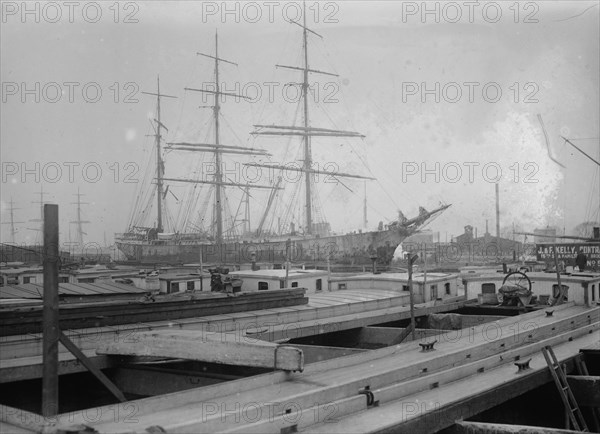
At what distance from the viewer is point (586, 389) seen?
1062cm

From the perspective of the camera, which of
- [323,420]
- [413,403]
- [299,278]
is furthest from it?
[299,278]

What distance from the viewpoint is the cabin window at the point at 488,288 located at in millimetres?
19625

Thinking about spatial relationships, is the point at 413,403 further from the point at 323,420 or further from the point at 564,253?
the point at 564,253

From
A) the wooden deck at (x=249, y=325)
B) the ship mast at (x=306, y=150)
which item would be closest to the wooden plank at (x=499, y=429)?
the wooden deck at (x=249, y=325)

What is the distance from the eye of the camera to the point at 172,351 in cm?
808

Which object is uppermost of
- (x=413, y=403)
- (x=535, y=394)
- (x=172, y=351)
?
(x=172, y=351)

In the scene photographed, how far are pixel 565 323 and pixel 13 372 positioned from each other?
11.4 m

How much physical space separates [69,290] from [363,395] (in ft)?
32.0

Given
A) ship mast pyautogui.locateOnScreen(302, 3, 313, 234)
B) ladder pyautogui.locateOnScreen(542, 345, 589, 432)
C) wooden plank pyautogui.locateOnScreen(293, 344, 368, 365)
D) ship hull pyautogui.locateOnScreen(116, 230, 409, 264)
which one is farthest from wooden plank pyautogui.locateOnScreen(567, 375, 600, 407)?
ship mast pyautogui.locateOnScreen(302, 3, 313, 234)

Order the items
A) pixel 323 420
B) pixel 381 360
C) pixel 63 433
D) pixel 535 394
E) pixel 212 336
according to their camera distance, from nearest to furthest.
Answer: pixel 63 433
pixel 323 420
pixel 212 336
pixel 381 360
pixel 535 394

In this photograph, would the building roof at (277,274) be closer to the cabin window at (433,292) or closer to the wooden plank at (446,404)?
the cabin window at (433,292)

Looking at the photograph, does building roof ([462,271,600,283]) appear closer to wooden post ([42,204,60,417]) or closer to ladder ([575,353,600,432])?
ladder ([575,353,600,432])

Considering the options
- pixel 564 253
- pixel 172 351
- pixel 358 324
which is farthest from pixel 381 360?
pixel 564 253

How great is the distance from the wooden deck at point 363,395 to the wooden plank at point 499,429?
0.18m
